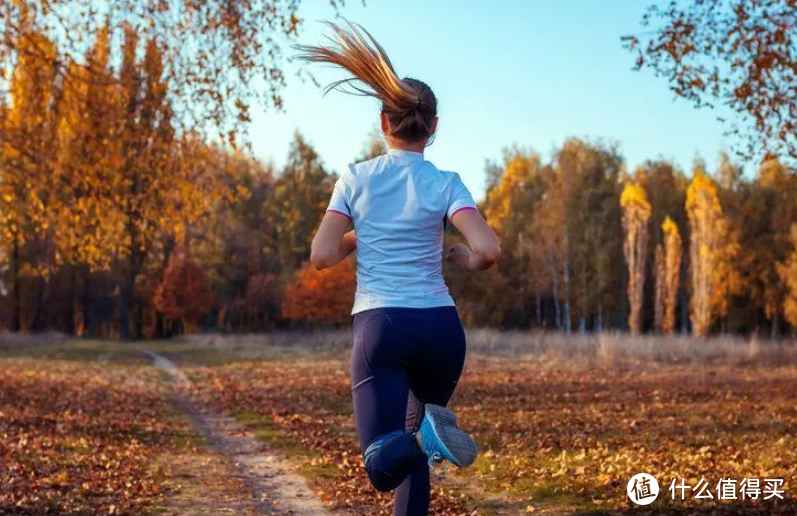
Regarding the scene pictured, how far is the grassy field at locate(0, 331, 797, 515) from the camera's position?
7832 mm

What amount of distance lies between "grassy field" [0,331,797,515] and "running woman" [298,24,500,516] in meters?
3.24

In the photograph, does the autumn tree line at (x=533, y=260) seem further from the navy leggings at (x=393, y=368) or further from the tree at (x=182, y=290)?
the navy leggings at (x=393, y=368)

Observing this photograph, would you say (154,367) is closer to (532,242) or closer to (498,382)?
(498,382)

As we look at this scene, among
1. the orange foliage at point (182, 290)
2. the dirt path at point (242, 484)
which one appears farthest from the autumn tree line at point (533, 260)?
the dirt path at point (242, 484)

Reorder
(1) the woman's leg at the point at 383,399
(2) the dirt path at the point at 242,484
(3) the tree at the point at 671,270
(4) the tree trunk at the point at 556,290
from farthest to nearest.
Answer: (4) the tree trunk at the point at 556,290 → (3) the tree at the point at 671,270 → (2) the dirt path at the point at 242,484 → (1) the woman's leg at the point at 383,399

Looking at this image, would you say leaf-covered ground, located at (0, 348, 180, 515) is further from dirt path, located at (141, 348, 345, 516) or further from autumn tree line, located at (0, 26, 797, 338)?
autumn tree line, located at (0, 26, 797, 338)

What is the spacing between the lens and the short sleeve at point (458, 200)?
3953 millimetres

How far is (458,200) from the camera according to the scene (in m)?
3.96

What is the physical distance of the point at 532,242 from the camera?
211 feet

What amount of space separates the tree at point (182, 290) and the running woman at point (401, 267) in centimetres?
5953

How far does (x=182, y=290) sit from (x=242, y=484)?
55.1 m

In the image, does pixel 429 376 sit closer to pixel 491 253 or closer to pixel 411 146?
pixel 491 253

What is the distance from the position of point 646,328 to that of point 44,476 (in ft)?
217

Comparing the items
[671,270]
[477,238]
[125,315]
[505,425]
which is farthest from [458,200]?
[671,270]
